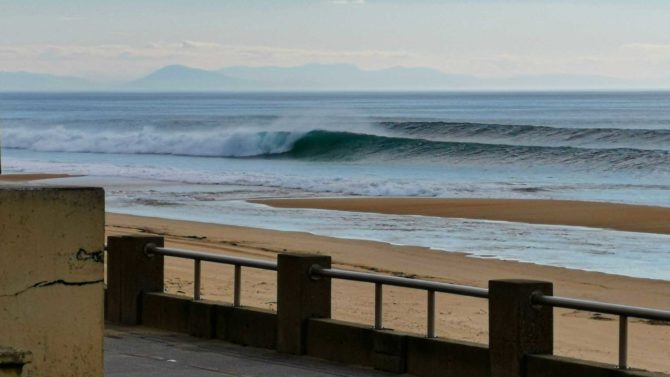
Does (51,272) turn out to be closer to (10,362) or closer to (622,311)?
(10,362)

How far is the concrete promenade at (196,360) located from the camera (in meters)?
9.91

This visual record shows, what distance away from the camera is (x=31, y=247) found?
5469 millimetres

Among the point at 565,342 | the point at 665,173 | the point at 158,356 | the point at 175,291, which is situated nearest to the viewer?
the point at 158,356

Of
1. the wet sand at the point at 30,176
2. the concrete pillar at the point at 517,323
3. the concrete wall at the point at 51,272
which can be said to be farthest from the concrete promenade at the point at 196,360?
the wet sand at the point at 30,176

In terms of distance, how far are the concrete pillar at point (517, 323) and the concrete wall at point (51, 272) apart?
4093 mm

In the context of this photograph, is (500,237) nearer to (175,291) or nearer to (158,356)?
(175,291)

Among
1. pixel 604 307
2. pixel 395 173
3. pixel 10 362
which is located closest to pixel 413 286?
pixel 604 307

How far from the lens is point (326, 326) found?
34.9 feet

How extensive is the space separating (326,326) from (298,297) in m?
0.34

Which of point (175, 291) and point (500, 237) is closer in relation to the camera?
point (175, 291)

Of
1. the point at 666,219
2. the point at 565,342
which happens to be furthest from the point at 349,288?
the point at 666,219

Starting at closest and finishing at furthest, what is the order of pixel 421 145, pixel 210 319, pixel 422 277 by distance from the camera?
pixel 210 319 < pixel 422 277 < pixel 421 145

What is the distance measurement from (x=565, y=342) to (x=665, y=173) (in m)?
35.9

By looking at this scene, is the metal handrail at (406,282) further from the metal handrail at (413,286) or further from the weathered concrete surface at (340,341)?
the weathered concrete surface at (340,341)
